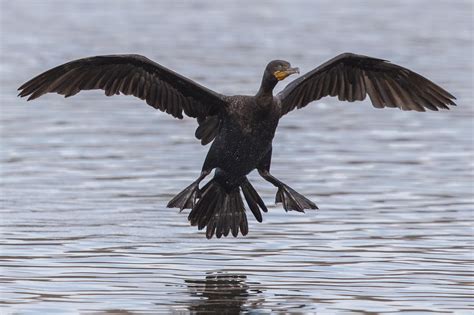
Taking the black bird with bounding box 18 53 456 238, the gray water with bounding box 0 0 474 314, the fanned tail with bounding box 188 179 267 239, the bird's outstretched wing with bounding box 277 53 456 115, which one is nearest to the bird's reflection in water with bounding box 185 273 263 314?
the gray water with bounding box 0 0 474 314

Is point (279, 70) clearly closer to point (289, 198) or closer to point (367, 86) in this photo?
point (289, 198)

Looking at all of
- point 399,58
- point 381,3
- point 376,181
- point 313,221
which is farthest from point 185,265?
point 381,3

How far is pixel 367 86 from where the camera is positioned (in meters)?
13.0

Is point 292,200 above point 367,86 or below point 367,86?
below

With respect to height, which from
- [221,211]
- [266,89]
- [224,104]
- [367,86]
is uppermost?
[367,86]

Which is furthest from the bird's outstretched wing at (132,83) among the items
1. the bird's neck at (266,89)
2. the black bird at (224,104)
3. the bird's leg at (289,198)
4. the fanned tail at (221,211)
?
the fanned tail at (221,211)

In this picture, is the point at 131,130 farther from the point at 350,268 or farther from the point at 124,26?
the point at 124,26

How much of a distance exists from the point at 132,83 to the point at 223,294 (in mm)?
2591

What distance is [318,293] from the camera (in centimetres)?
1051

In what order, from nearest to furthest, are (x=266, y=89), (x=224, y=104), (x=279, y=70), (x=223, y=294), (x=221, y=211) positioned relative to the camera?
(x=223, y=294) → (x=279, y=70) → (x=266, y=89) → (x=221, y=211) → (x=224, y=104)

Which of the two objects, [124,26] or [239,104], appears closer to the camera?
[239,104]

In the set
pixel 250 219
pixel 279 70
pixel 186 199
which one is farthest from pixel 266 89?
pixel 250 219

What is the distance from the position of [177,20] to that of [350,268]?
2486cm

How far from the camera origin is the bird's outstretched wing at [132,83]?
1168 centimetres
